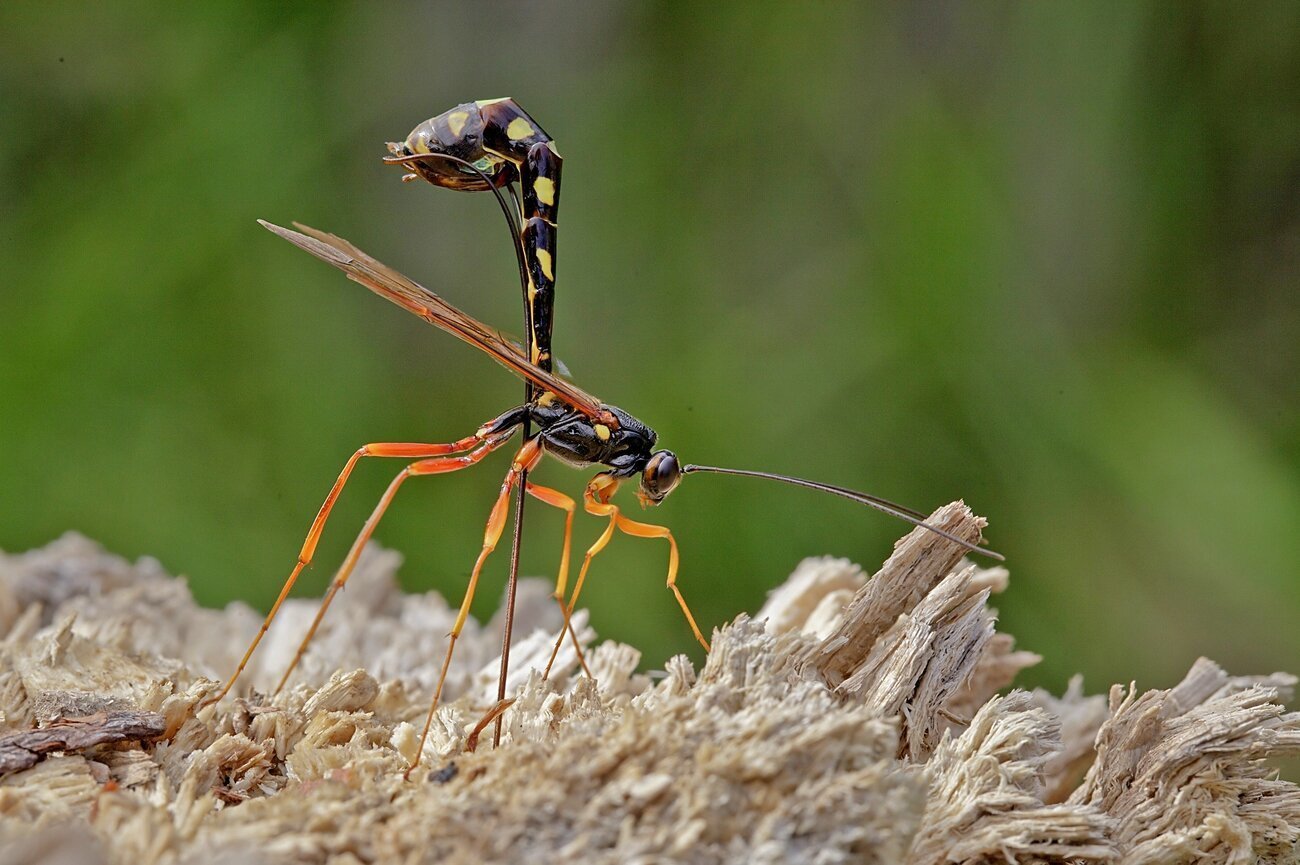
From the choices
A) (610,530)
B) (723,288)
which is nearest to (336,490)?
(610,530)

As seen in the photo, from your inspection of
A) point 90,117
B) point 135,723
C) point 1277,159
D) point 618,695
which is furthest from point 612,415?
point 90,117

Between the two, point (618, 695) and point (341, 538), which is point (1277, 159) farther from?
point (341, 538)

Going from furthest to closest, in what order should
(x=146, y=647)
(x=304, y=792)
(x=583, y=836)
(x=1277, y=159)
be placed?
(x=1277, y=159) → (x=146, y=647) → (x=304, y=792) → (x=583, y=836)

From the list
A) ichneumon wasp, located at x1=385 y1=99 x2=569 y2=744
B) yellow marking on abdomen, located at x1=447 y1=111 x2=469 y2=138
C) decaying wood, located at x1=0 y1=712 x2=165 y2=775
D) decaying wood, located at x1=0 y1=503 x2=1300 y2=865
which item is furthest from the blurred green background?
decaying wood, located at x1=0 y1=712 x2=165 y2=775

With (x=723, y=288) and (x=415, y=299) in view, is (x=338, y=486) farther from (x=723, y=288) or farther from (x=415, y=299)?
(x=723, y=288)

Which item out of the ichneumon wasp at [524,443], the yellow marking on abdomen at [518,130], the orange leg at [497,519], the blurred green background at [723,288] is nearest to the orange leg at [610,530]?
the ichneumon wasp at [524,443]

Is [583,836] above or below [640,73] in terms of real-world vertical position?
below

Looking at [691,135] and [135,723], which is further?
[691,135]

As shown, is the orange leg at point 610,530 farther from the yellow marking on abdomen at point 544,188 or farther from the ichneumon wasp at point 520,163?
the yellow marking on abdomen at point 544,188
